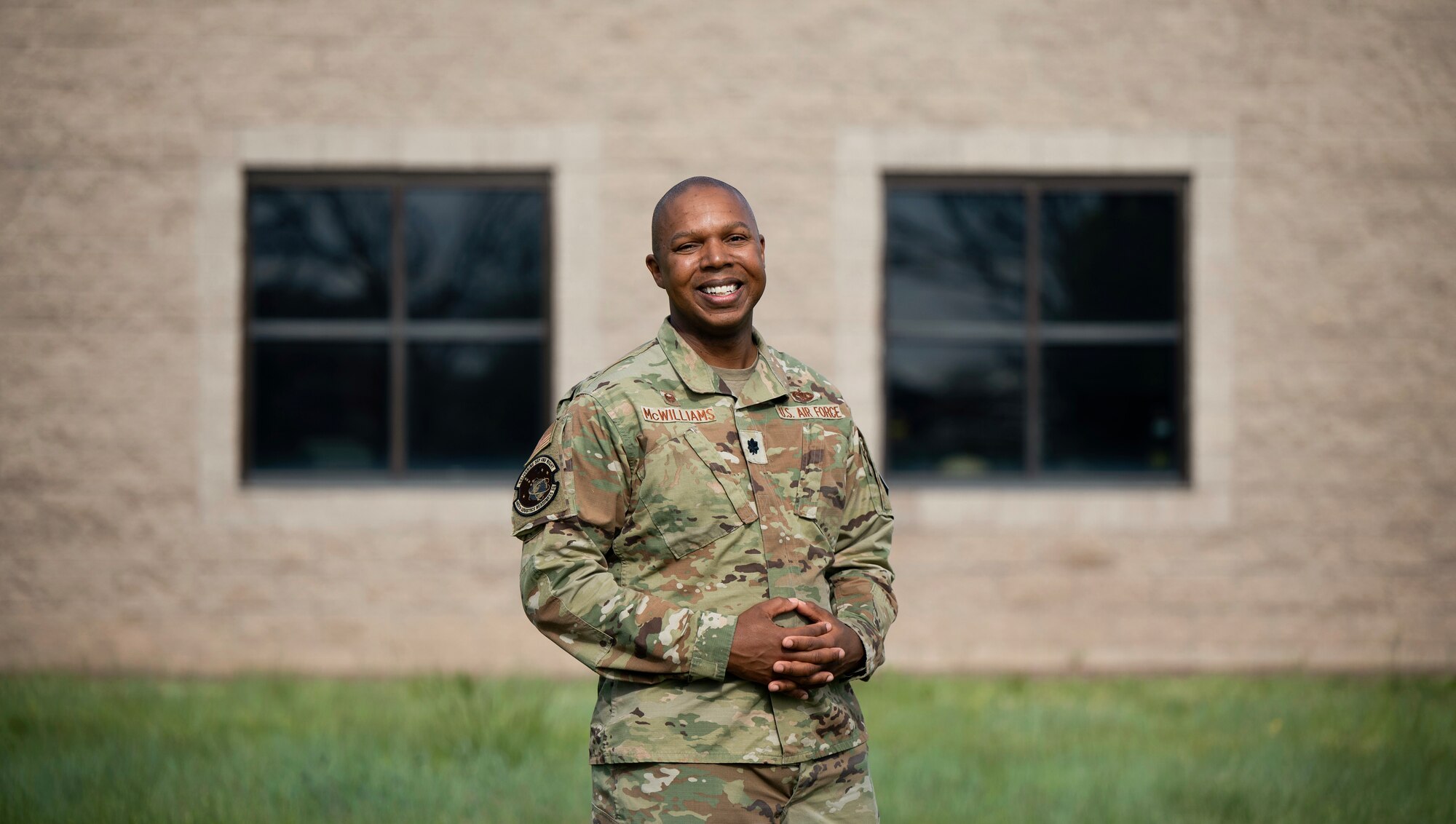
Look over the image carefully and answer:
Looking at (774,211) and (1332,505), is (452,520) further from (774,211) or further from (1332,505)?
(1332,505)

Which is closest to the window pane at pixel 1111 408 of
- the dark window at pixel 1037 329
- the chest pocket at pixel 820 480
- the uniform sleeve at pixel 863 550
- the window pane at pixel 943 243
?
the dark window at pixel 1037 329

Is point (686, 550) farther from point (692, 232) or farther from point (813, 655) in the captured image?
point (692, 232)

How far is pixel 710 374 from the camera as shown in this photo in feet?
8.66

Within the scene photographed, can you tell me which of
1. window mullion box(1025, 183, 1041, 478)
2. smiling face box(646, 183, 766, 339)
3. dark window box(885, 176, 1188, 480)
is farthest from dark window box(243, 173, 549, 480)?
smiling face box(646, 183, 766, 339)

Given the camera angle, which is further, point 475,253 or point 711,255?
point 475,253

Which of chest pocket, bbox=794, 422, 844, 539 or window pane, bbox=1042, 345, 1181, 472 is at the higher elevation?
window pane, bbox=1042, 345, 1181, 472

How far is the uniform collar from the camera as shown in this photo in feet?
8.57

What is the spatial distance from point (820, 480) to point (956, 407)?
510cm

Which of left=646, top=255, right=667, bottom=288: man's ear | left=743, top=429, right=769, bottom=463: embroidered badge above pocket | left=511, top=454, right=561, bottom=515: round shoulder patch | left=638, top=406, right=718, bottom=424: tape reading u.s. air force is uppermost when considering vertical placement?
left=646, top=255, right=667, bottom=288: man's ear

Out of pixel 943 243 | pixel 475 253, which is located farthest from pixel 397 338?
pixel 943 243

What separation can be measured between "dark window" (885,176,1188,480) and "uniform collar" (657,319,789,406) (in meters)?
4.95

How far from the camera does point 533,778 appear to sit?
5.01m

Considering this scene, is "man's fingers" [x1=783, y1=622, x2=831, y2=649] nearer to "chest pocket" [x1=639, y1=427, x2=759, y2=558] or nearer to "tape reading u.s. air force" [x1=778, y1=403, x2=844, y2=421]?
"chest pocket" [x1=639, y1=427, x2=759, y2=558]

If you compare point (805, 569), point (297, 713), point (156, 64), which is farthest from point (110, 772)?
point (156, 64)
